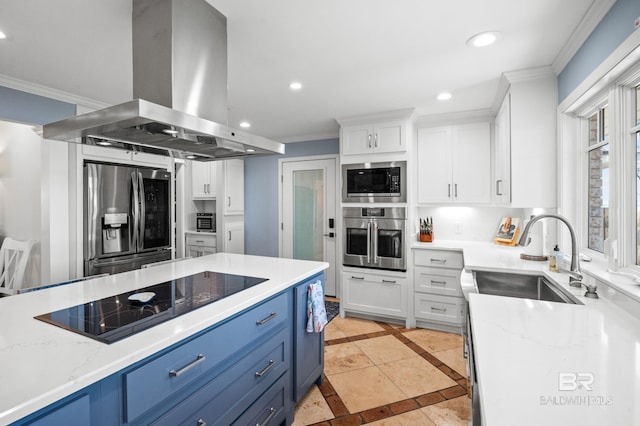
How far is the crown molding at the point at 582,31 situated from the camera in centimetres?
161

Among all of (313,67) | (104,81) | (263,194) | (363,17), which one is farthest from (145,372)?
(263,194)

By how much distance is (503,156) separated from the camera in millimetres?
2828

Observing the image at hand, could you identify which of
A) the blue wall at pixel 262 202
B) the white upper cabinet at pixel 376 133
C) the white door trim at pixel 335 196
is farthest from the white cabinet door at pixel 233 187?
the white upper cabinet at pixel 376 133

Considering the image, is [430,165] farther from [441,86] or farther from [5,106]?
[5,106]

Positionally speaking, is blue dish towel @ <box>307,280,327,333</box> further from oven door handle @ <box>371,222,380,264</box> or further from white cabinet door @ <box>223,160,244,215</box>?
white cabinet door @ <box>223,160,244,215</box>

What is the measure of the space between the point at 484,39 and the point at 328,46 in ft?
3.23

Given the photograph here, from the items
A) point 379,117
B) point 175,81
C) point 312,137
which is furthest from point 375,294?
point 175,81

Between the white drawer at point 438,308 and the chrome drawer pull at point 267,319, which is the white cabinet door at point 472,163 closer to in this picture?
the white drawer at point 438,308

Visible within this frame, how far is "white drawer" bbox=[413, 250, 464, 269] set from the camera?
3.31 m

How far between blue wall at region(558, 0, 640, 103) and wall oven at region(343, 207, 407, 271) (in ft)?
5.94

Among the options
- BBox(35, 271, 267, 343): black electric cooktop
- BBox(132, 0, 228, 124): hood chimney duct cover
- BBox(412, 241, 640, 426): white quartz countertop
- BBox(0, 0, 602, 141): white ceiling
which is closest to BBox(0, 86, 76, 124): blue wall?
BBox(0, 0, 602, 141): white ceiling

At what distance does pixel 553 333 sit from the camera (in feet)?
3.62

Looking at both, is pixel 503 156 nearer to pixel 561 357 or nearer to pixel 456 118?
pixel 456 118

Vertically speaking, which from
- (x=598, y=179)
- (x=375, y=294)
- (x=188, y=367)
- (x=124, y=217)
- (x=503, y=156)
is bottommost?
(x=375, y=294)
